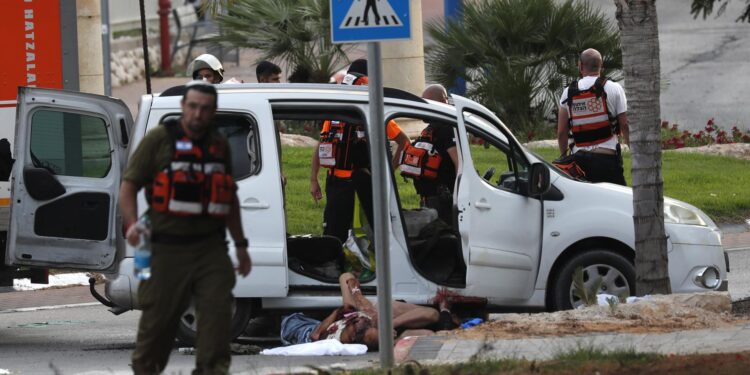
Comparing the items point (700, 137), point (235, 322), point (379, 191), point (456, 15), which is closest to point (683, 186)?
point (700, 137)

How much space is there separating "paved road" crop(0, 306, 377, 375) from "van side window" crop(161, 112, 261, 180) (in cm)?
124

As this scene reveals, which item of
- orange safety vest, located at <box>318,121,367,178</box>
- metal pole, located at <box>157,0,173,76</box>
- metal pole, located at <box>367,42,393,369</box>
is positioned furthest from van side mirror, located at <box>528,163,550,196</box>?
metal pole, located at <box>157,0,173,76</box>

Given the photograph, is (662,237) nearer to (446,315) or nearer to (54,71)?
(446,315)

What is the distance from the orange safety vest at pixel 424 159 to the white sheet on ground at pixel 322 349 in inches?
86.7

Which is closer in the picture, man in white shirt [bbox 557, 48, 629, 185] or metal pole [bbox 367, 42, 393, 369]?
metal pole [bbox 367, 42, 393, 369]

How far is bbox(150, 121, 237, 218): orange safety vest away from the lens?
701 centimetres

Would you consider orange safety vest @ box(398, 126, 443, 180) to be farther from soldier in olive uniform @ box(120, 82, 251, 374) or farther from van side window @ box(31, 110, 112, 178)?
soldier in olive uniform @ box(120, 82, 251, 374)

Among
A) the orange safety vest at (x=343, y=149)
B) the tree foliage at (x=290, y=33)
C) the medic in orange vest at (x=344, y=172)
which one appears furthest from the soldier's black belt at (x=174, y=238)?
the tree foliage at (x=290, y=33)

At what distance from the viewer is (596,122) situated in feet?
40.5

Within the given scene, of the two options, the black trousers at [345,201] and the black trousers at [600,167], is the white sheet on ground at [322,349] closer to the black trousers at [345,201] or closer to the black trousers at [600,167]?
the black trousers at [345,201]

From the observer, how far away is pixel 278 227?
989cm

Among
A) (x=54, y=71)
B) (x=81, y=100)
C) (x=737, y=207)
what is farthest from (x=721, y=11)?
(x=737, y=207)

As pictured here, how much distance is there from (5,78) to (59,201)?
2.10m

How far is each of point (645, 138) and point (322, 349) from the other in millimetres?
2636
